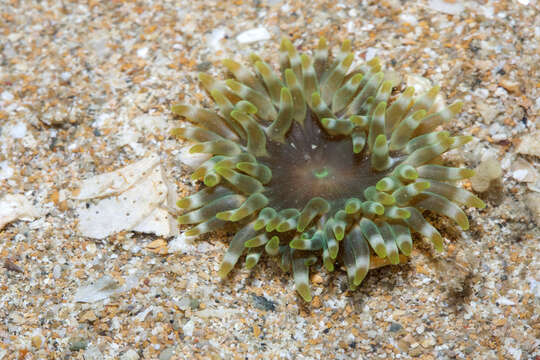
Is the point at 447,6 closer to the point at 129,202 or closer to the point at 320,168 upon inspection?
the point at 320,168

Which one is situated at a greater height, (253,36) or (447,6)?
(447,6)

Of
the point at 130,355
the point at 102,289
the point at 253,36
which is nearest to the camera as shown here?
the point at 130,355

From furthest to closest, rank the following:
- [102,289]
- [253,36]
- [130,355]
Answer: [253,36] < [102,289] < [130,355]

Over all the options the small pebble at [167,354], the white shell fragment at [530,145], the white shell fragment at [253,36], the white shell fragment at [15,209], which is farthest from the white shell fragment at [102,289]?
the white shell fragment at [530,145]

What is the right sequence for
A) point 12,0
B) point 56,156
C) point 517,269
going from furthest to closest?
point 12,0
point 56,156
point 517,269

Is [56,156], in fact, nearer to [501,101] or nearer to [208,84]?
[208,84]

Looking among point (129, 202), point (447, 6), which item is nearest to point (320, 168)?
point (129, 202)

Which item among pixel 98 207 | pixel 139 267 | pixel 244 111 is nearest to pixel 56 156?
pixel 98 207
